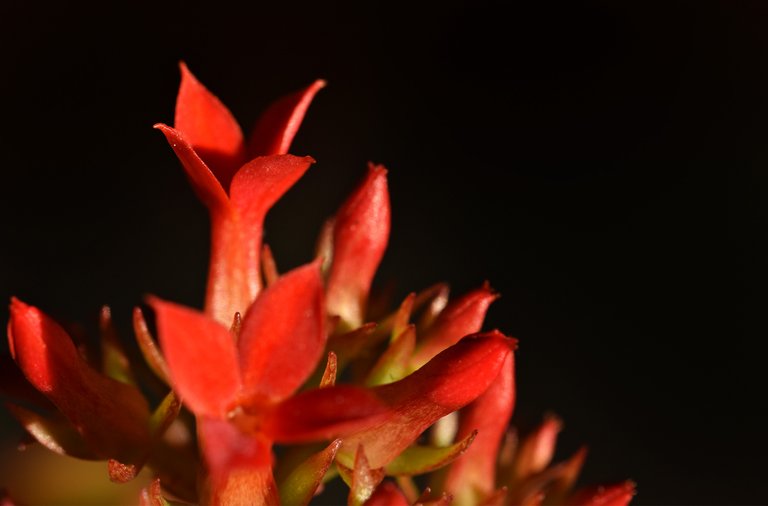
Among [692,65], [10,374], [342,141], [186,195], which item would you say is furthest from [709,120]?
[10,374]

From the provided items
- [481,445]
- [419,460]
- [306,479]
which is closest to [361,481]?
[306,479]

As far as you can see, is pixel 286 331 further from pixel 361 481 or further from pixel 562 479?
pixel 562 479

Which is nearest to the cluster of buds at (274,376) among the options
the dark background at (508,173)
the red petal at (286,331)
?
the red petal at (286,331)

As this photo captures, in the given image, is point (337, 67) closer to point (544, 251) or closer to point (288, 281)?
point (544, 251)

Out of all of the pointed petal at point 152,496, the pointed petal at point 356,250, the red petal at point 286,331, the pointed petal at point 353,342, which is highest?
the pointed petal at point 356,250

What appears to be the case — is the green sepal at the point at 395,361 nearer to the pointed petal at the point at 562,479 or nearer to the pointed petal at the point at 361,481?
the pointed petal at the point at 361,481

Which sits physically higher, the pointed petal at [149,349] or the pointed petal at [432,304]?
the pointed petal at [432,304]
